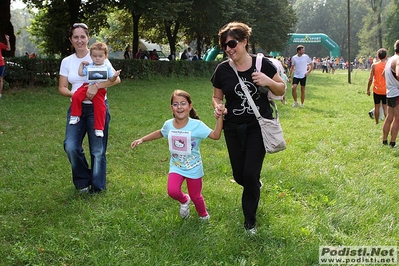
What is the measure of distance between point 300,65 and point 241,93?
9.70m

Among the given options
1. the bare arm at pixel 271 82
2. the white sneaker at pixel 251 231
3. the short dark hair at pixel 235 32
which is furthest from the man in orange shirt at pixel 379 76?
the white sneaker at pixel 251 231

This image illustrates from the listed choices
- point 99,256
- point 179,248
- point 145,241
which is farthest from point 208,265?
point 99,256

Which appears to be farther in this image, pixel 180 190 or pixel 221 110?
pixel 180 190

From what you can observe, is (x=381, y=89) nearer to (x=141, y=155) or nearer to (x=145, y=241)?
(x=141, y=155)

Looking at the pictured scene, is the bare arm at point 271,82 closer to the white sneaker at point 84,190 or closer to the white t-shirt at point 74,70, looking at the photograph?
the white t-shirt at point 74,70

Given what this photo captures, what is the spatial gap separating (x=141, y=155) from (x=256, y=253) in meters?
3.79

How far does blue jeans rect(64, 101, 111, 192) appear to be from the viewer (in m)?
4.84

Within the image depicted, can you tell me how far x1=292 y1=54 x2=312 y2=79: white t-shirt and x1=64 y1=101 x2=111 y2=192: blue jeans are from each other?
9190 millimetres

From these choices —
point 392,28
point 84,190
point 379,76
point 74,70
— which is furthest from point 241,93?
point 392,28

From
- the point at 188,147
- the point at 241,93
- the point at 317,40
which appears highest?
the point at 317,40

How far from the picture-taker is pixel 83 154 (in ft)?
16.5

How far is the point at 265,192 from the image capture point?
204 inches

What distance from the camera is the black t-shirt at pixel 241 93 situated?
3830 millimetres

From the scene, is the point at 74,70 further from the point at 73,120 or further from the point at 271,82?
the point at 271,82
